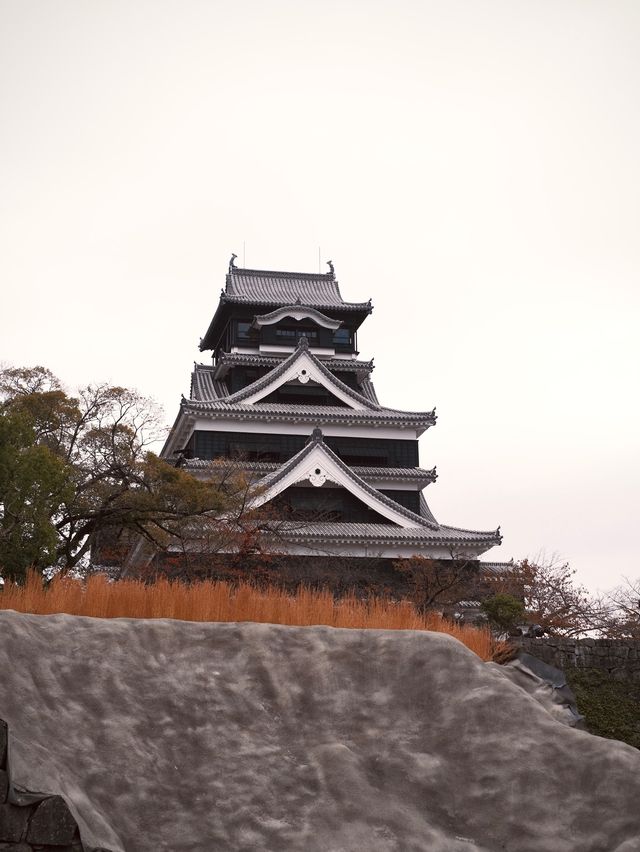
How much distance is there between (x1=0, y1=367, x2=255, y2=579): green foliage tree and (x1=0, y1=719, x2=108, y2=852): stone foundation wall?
8.32m

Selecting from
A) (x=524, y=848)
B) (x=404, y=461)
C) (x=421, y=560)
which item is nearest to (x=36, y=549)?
(x=524, y=848)

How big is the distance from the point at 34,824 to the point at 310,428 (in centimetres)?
2279

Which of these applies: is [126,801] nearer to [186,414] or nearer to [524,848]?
[524,848]

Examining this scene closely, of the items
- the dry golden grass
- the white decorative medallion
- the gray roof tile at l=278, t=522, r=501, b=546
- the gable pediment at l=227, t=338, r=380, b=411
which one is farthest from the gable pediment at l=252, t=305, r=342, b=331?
the dry golden grass

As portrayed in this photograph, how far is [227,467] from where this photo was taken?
22.6m

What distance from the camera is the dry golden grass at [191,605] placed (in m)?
8.92

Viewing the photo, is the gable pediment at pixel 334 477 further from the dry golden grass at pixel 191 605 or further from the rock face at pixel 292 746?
the rock face at pixel 292 746

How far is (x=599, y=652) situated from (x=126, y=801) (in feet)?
33.5

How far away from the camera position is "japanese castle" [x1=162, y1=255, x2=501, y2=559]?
79.8 feet

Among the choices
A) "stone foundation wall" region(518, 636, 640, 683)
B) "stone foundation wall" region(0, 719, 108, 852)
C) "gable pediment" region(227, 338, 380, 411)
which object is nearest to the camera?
"stone foundation wall" region(0, 719, 108, 852)

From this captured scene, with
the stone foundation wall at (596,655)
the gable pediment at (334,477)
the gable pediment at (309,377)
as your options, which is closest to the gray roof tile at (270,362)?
the gable pediment at (309,377)

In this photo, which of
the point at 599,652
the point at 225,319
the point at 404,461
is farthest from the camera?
the point at 225,319

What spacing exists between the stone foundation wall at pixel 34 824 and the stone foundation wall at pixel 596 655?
33.3 ft

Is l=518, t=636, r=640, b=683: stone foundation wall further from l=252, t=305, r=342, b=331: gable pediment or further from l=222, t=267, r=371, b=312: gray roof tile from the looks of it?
l=222, t=267, r=371, b=312: gray roof tile
